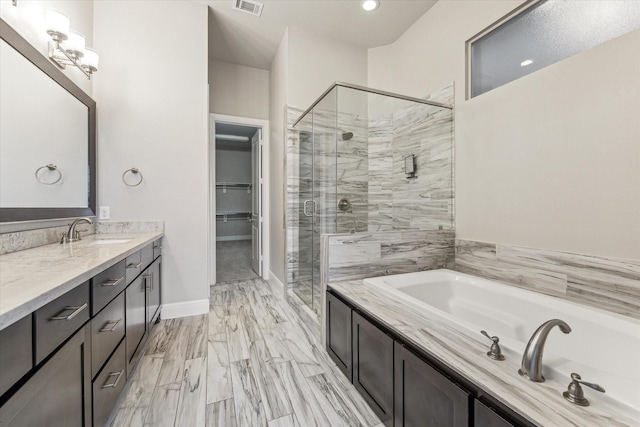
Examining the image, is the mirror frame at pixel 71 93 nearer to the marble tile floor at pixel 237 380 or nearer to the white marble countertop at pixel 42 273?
the white marble countertop at pixel 42 273

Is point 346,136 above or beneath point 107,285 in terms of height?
above

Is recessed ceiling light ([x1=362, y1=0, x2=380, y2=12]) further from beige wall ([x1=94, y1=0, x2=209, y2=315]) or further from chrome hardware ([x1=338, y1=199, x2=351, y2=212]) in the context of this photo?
chrome hardware ([x1=338, y1=199, x2=351, y2=212])

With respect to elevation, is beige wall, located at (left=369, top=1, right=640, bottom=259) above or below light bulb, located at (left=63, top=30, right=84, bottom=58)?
below

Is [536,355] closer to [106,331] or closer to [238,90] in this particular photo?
[106,331]

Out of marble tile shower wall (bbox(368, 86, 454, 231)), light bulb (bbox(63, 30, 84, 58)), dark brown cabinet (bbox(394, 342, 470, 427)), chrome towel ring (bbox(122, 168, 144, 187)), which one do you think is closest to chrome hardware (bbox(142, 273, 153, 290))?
chrome towel ring (bbox(122, 168, 144, 187))

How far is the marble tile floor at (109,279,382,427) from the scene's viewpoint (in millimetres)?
1372

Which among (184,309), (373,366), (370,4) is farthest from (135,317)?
(370,4)

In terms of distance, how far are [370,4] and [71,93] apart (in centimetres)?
262

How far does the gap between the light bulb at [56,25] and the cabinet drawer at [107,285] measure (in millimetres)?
1541

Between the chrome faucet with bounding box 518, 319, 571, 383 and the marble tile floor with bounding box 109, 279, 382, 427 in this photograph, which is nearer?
the chrome faucet with bounding box 518, 319, 571, 383

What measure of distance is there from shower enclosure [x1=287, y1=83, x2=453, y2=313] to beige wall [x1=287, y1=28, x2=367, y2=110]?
0.98 feet

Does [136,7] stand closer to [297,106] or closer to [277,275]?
[297,106]

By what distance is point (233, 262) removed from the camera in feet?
16.3

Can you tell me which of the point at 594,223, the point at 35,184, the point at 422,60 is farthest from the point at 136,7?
the point at 594,223
